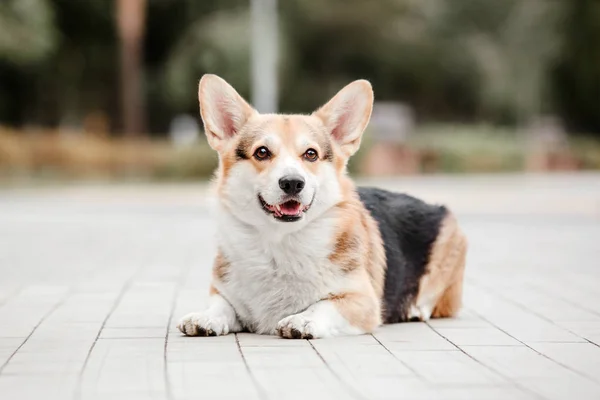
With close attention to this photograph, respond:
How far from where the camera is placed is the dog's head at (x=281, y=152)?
6.35 metres

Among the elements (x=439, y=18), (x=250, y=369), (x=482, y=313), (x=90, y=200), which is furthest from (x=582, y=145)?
(x=250, y=369)

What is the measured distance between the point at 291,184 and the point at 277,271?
0.70 m

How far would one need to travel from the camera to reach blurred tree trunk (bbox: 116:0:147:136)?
38.7 metres

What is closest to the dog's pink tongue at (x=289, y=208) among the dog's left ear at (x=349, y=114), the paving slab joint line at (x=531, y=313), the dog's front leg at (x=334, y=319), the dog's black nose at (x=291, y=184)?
the dog's black nose at (x=291, y=184)

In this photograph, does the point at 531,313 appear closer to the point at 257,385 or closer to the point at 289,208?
the point at 289,208

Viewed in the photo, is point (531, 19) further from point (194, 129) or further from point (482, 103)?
point (194, 129)

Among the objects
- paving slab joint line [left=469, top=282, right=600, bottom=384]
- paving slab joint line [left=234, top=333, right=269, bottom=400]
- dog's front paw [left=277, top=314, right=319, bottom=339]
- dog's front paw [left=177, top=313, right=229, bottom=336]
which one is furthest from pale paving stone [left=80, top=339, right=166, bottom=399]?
paving slab joint line [left=469, top=282, right=600, bottom=384]

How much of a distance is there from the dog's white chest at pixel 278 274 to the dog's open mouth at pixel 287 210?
0.21 m

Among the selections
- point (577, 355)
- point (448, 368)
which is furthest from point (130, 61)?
point (448, 368)

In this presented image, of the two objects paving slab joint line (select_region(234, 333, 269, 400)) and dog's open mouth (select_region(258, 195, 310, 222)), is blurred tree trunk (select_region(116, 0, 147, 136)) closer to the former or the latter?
dog's open mouth (select_region(258, 195, 310, 222))

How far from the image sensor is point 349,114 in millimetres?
7059

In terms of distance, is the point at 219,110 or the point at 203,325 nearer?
the point at 203,325

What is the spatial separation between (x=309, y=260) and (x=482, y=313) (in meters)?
1.83

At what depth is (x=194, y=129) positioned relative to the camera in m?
46.4
